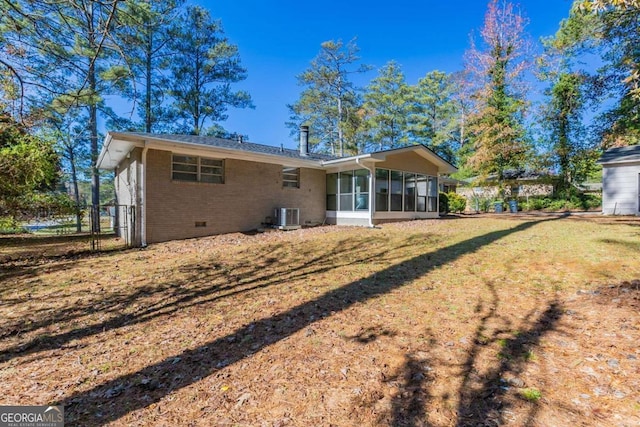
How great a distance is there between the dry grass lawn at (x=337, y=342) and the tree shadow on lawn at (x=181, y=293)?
3 cm

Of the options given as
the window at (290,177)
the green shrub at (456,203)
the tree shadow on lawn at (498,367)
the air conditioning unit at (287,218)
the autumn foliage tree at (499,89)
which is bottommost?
the tree shadow on lawn at (498,367)

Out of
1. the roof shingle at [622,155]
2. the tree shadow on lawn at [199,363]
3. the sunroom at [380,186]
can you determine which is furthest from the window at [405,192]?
the tree shadow on lawn at [199,363]

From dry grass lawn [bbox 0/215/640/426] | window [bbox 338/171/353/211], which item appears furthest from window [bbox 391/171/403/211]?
dry grass lawn [bbox 0/215/640/426]

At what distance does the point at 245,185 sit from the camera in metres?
11.5

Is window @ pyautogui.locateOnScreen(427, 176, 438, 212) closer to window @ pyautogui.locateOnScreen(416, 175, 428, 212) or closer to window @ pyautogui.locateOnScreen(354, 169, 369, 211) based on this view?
window @ pyautogui.locateOnScreen(416, 175, 428, 212)

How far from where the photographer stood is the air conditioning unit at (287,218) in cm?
1162

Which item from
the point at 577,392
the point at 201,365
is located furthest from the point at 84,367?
the point at 577,392

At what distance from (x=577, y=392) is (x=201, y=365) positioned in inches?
123

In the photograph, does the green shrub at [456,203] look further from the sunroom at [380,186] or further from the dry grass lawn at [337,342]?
the dry grass lawn at [337,342]

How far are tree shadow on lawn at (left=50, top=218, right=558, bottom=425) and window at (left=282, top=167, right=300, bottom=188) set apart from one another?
28.3 feet

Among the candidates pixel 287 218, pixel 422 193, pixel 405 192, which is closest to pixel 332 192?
pixel 287 218

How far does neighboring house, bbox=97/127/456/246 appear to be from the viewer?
9.41m

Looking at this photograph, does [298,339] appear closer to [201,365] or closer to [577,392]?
[201,365]

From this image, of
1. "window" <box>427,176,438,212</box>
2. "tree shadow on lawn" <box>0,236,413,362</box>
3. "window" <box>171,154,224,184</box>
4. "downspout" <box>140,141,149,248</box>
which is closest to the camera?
"tree shadow on lawn" <box>0,236,413,362</box>
